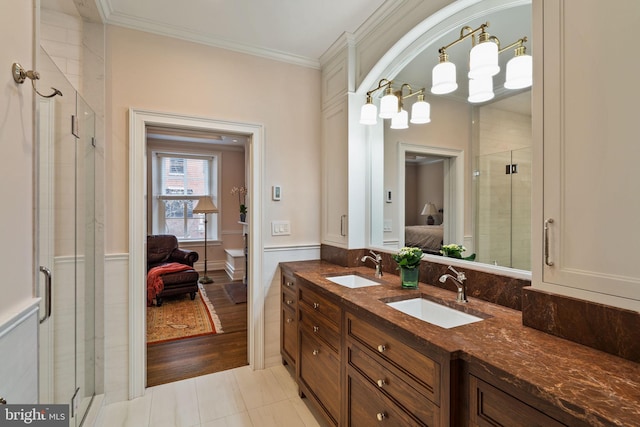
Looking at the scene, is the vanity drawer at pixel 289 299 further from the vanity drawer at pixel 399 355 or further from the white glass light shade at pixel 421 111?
the white glass light shade at pixel 421 111

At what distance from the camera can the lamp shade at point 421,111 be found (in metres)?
2.13

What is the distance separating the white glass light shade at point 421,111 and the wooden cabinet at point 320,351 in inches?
55.2

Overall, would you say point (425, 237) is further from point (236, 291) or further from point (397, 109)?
point (236, 291)

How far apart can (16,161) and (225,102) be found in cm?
175

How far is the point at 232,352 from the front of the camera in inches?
116

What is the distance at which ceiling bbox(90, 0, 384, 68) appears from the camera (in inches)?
83.6

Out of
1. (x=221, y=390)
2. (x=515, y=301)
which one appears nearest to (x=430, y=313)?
(x=515, y=301)

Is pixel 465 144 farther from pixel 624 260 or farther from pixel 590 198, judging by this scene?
pixel 624 260

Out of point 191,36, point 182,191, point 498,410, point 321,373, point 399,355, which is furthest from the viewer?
point 182,191

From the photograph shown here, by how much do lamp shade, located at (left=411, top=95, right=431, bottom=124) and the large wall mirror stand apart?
0.09 m

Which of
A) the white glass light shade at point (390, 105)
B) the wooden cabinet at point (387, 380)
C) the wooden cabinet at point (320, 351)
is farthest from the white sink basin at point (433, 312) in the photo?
the white glass light shade at point (390, 105)

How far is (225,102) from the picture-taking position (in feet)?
8.54

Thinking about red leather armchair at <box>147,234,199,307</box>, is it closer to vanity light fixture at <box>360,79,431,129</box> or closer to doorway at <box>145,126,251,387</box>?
doorway at <box>145,126,251,387</box>

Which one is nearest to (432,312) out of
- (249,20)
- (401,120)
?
(401,120)
